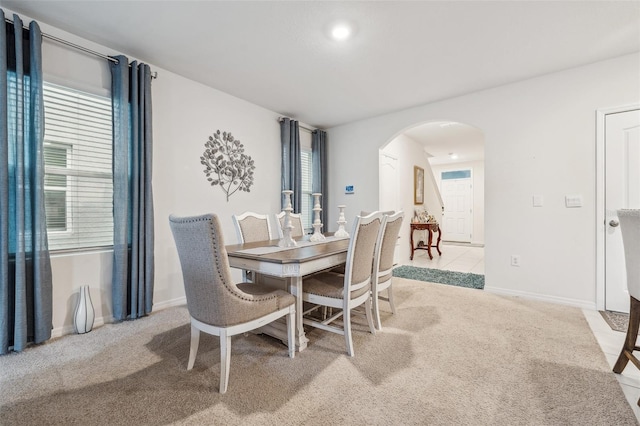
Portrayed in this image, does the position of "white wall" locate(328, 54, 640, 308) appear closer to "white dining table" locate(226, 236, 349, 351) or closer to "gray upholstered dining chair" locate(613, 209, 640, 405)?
"gray upholstered dining chair" locate(613, 209, 640, 405)

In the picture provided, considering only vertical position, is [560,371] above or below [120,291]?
below

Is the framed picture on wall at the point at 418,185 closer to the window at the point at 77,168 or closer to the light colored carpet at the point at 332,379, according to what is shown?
the light colored carpet at the point at 332,379

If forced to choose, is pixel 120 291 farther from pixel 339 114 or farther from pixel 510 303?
pixel 510 303

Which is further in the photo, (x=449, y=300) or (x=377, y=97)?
(x=377, y=97)

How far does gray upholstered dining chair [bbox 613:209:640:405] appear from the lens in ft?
4.98

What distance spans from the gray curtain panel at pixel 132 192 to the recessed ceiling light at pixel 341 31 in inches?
71.1

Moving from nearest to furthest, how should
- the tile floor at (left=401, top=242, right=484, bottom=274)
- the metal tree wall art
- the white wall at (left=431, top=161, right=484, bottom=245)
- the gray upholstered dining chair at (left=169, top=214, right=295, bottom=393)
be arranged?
the gray upholstered dining chair at (left=169, top=214, right=295, bottom=393), the metal tree wall art, the tile floor at (left=401, top=242, right=484, bottom=274), the white wall at (left=431, top=161, right=484, bottom=245)

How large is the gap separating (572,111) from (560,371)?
104 inches

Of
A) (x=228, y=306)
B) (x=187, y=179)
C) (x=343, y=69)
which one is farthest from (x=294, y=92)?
(x=228, y=306)

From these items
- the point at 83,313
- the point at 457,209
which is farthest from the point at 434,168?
the point at 83,313

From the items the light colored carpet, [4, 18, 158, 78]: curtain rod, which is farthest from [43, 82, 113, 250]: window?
the light colored carpet

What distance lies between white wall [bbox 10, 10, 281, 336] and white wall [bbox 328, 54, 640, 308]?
2643 millimetres

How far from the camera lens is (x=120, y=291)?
2459 millimetres

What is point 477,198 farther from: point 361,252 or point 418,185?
point 361,252
